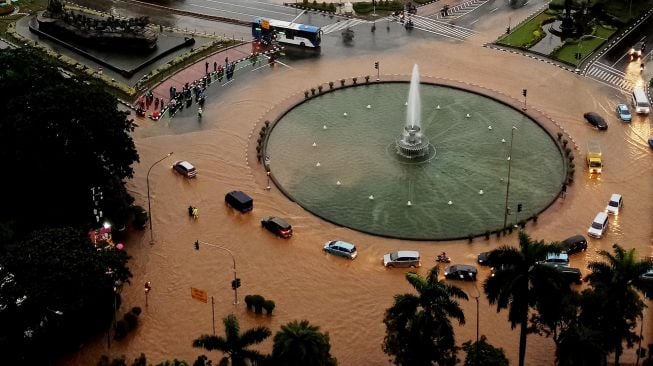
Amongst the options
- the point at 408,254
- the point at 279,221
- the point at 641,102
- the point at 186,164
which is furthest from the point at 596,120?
the point at 186,164

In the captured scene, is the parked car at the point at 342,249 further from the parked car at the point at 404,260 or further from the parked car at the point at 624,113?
the parked car at the point at 624,113

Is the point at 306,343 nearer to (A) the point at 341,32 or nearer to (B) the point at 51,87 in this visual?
(B) the point at 51,87

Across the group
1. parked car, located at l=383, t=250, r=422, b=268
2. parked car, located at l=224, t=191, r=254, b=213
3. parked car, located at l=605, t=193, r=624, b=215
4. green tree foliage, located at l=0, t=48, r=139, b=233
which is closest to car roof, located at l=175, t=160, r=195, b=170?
parked car, located at l=224, t=191, r=254, b=213

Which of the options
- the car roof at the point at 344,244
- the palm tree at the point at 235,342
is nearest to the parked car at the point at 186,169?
the car roof at the point at 344,244

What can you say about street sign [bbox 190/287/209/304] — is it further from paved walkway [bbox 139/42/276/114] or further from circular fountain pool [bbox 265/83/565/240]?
paved walkway [bbox 139/42/276/114]

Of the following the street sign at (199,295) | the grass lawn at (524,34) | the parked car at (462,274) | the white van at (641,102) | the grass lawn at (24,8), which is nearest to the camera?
the street sign at (199,295)

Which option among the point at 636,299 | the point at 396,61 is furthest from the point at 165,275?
the point at 396,61
